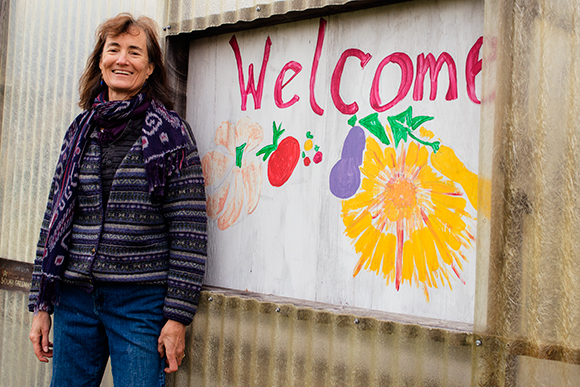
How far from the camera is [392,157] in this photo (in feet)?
6.48

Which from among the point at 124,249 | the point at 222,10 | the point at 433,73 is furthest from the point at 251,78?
the point at 124,249

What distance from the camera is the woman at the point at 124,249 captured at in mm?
1966

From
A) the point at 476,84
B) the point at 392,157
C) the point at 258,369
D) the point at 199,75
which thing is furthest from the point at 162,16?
the point at 258,369

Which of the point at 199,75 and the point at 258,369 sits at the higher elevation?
the point at 199,75

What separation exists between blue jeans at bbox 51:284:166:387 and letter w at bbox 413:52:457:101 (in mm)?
1302

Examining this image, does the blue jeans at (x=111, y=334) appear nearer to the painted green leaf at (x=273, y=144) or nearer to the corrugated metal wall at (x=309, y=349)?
the corrugated metal wall at (x=309, y=349)

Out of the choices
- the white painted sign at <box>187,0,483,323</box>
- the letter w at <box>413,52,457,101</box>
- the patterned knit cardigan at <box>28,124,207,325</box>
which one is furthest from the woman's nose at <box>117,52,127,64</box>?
the letter w at <box>413,52,457,101</box>

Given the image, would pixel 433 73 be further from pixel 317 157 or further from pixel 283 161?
pixel 283 161

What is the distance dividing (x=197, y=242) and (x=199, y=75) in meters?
1.02

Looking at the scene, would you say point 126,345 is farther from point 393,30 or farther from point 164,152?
point 393,30

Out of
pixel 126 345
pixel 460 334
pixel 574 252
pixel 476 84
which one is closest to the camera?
pixel 574 252

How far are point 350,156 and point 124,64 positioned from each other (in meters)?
1.06

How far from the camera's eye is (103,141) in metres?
2.08

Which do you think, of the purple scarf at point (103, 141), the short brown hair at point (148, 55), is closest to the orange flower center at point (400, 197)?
the purple scarf at point (103, 141)
